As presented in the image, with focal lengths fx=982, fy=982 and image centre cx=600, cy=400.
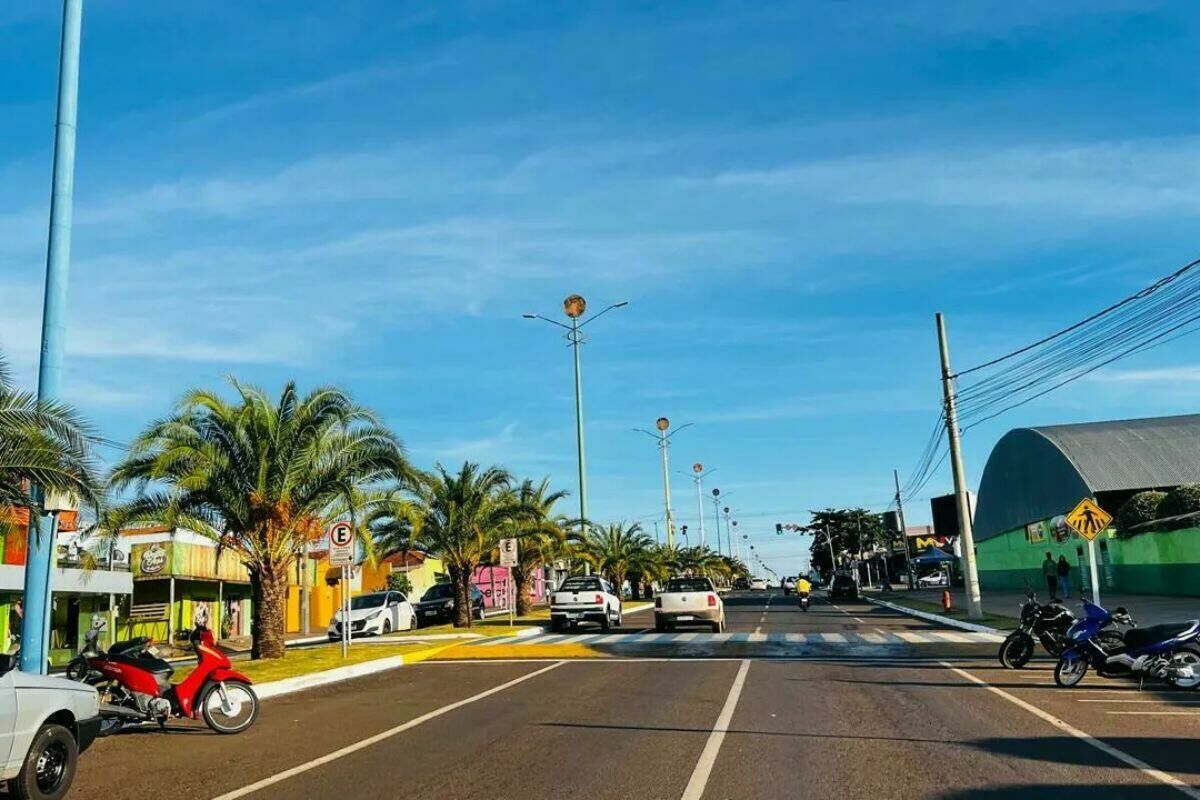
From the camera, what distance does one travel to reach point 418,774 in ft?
27.9

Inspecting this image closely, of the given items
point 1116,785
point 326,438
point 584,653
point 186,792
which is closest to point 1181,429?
point 584,653

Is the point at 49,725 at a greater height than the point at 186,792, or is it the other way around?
the point at 49,725

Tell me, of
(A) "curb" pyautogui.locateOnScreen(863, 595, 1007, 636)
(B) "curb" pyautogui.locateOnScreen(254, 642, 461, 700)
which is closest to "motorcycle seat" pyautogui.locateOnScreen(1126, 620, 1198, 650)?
(A) "curb" pyautogui.locateOnScreen(863, 595, 1007, 636)

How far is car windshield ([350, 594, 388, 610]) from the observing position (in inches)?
1380

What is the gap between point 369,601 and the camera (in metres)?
35.5

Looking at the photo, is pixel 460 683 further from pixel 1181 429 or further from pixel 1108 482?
pixel 1181 429

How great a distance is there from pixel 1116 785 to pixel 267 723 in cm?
932

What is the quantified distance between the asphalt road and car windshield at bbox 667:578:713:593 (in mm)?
12939

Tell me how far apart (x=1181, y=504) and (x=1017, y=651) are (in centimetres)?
2517

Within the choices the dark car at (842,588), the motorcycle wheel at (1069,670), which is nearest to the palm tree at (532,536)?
the dark car at (842,588)

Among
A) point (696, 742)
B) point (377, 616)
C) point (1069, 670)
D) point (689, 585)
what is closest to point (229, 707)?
point (696, 742)

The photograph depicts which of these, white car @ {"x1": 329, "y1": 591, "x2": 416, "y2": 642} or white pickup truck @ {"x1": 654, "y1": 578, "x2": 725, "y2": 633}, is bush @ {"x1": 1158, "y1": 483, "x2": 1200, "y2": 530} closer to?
white pickup truck @ {"x1": 654, "y1": 578, "x2": 725, "y2": 633}

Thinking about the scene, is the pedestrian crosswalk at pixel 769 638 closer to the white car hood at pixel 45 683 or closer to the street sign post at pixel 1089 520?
the street sign post at pixel 1089 520

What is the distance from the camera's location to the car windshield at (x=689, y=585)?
28969mm
